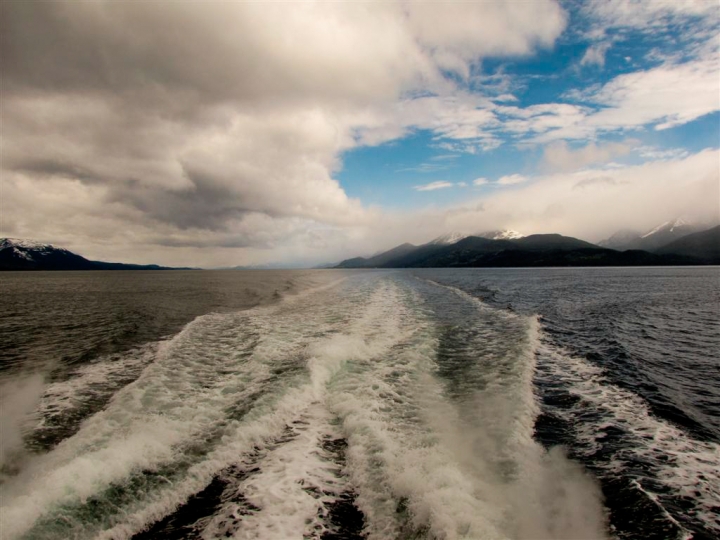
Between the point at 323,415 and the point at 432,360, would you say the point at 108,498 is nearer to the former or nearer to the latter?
the point at 323,415

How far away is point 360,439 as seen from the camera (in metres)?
10.0

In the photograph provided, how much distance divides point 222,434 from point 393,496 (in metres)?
5.58

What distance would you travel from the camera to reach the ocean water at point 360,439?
6.92m

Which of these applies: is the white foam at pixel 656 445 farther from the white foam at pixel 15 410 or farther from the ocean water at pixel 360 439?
the white foam at pixel 15 410

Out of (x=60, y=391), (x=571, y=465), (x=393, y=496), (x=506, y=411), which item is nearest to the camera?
(x=393, y=496)

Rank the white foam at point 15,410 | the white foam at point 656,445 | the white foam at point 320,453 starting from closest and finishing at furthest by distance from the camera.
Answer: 1. the white foam at point 320,453
2. the white foam at point 656,445
3. the white foam at point 15,410

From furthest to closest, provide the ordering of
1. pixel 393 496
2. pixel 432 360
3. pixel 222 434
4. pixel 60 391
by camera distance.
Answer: pixel 432 360 < pixel 60 391 < pixel 222 434 < pixel 393 496

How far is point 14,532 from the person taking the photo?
6.33 metres

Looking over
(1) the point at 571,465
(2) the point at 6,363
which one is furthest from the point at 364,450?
(2) the point at 6,363

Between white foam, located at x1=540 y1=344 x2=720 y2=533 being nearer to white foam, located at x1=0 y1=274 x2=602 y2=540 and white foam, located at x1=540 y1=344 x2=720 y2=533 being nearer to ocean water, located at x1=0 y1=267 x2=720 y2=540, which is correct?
ocean water, located at x1=0 y1=267 x2=720 y2=540

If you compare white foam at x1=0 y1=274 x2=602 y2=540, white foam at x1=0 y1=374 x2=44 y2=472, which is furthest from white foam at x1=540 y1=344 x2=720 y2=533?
white foam at x1=0 y1=374 x2=44 y2=472

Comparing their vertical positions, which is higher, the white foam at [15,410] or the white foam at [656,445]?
the white foam at [15,410]

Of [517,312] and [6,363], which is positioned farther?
[517,312]

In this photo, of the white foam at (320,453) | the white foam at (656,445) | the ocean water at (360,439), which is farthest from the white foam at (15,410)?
the white foam at (656,445)
